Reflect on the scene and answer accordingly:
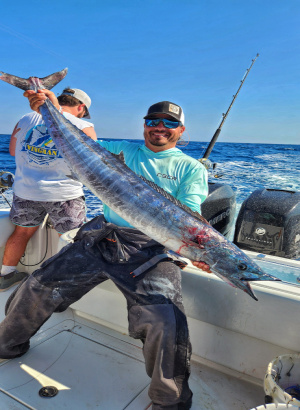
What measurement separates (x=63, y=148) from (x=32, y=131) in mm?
904

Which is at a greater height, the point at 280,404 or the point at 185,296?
the point at 185,296

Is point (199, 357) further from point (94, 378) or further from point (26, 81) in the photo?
point (26, 81)

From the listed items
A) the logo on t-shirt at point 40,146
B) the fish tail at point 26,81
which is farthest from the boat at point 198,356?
the fish tail at point 26,81

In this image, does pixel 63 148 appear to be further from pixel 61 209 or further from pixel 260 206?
pixel 260 206

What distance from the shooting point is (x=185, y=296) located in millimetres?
2344

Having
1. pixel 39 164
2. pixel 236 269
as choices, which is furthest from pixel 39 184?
pixel 236 269

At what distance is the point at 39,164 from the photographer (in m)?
3.11

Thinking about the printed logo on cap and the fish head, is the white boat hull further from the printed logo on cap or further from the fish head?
the printed logo on cap

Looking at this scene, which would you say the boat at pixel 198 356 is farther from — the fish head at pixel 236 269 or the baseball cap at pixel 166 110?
the baseball cap at pixel 166 110

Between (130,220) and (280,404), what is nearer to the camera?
(280,404)

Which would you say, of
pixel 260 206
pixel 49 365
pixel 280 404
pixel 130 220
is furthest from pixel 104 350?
pixel 260 206

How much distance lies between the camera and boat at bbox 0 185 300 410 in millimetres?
2088

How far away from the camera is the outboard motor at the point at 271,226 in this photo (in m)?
3.57

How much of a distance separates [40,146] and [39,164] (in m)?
0.16
